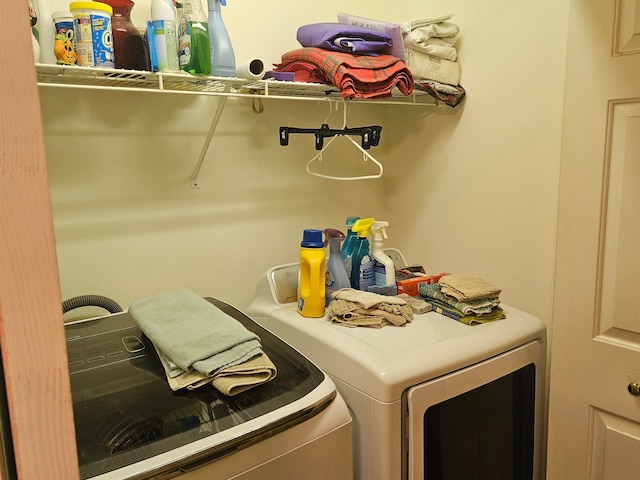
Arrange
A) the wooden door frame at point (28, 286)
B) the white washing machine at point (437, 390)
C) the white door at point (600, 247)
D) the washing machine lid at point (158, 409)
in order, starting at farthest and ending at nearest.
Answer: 1. the white washing machine at point (437, 390)
2. the white door at point (600, 247)
3. the washing machine lid at point (158, 409)
4. the wooden door frame at point (28, 286)

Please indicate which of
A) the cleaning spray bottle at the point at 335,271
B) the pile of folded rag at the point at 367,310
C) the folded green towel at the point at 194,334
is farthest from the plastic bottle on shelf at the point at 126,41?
the pile of folded rag at the point at 367,310

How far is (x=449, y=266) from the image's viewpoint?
1989 mm

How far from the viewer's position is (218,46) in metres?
1.40

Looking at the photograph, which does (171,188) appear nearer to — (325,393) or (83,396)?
(83,396)

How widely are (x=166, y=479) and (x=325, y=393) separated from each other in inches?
14.6

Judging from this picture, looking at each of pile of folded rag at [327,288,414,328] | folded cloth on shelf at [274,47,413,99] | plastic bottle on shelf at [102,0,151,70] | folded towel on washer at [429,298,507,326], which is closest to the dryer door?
folded towel on washer at [429,298,507,326]

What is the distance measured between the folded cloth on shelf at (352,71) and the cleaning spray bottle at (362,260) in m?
0.41

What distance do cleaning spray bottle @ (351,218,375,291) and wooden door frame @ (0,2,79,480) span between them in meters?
1.27

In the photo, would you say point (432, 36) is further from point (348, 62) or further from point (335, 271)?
point (335, 271)

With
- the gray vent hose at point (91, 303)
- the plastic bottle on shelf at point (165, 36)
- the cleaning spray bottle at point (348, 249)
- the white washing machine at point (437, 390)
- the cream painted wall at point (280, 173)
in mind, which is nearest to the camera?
the white washing machine at point (437, 390)

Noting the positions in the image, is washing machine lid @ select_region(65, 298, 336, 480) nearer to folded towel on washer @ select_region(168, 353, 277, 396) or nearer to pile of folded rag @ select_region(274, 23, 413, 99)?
folded towel on washer @ select_region(168, 353, 277, 396)

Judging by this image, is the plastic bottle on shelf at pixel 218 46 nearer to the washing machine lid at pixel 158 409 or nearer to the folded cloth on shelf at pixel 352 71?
the folded cloth on shelf at pixel 352 71

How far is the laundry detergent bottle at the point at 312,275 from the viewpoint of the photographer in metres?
1.45

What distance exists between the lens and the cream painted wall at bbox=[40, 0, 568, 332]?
5.04 ft
